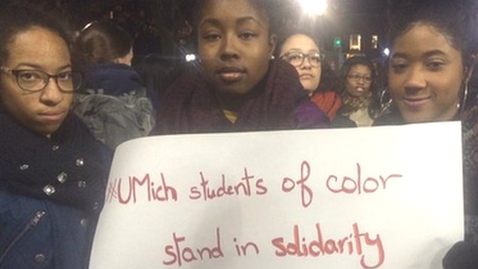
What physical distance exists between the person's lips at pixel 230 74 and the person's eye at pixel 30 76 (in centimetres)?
31

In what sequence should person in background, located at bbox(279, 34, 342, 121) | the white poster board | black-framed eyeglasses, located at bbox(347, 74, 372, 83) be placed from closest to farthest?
1. the white poster board
2. person in background, located at bbox(279, 34, 342, 121)
3. black-framed eyeglasses, located at bbox(347, 74, 372, 83)

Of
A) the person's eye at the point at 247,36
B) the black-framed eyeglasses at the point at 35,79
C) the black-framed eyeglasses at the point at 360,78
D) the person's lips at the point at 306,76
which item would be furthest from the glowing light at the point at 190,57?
the black-framed eyeglasses at the point at 360,78

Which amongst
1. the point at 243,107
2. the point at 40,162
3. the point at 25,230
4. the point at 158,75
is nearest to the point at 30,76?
the point at 40,162

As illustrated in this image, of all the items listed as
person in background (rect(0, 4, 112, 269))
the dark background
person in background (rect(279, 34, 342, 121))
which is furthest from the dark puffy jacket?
person in background (rect(279, 34, 342, 121))

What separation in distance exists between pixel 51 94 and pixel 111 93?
0.36 meters

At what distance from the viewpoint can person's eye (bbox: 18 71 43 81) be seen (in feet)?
3.79

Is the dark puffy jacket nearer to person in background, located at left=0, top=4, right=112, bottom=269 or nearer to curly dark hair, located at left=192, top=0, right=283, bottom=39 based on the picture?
person in background, located at left=0, top=4, right=112, bottom=269

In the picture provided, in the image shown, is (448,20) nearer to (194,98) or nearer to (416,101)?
(416,101)

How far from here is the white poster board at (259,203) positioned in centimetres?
107

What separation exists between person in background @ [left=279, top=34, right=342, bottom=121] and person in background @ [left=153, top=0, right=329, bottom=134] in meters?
0.23

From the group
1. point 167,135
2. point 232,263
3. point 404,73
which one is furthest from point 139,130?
point 404,73

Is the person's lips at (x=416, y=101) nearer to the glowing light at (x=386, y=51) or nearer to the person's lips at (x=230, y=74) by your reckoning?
the glowing light at (x=386, y=51)

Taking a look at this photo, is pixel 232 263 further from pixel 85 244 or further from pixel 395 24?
pixel 395 24

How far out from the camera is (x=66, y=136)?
1240 mm
